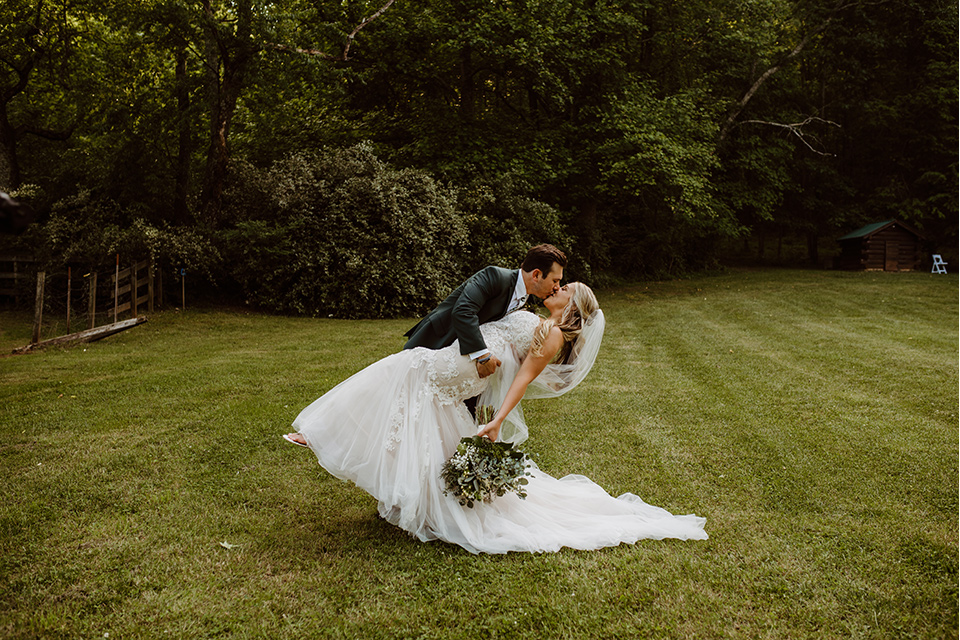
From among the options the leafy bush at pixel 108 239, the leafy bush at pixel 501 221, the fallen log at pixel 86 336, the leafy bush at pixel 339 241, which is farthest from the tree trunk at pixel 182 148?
the leafy bush at pixel 501 221

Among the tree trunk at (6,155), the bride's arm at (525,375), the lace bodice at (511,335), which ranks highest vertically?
the tree trunk at (6,155)

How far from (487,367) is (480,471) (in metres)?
0.66

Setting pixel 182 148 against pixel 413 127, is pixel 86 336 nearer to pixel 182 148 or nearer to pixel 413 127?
pixel 182 148

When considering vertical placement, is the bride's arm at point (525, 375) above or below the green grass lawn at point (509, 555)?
above

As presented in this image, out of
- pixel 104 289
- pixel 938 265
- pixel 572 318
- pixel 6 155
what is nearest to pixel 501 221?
pixel 104 289

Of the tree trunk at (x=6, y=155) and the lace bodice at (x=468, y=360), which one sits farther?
the tree trunk at (x=6, y=155)

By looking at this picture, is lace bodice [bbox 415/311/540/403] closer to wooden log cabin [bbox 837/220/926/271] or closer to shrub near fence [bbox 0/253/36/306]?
shrub near fence [bbox 0/253/36/306]

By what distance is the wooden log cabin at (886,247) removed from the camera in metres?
28.2

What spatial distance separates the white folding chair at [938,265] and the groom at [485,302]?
30575 mm

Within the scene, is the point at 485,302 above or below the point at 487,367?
above

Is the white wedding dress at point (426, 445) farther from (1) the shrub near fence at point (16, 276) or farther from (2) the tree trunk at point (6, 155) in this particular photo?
(2) the tree trunk at point (6, 155)

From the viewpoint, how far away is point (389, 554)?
408 cm

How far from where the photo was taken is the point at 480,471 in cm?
412

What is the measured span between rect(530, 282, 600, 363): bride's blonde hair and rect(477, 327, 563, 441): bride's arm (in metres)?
0.04
